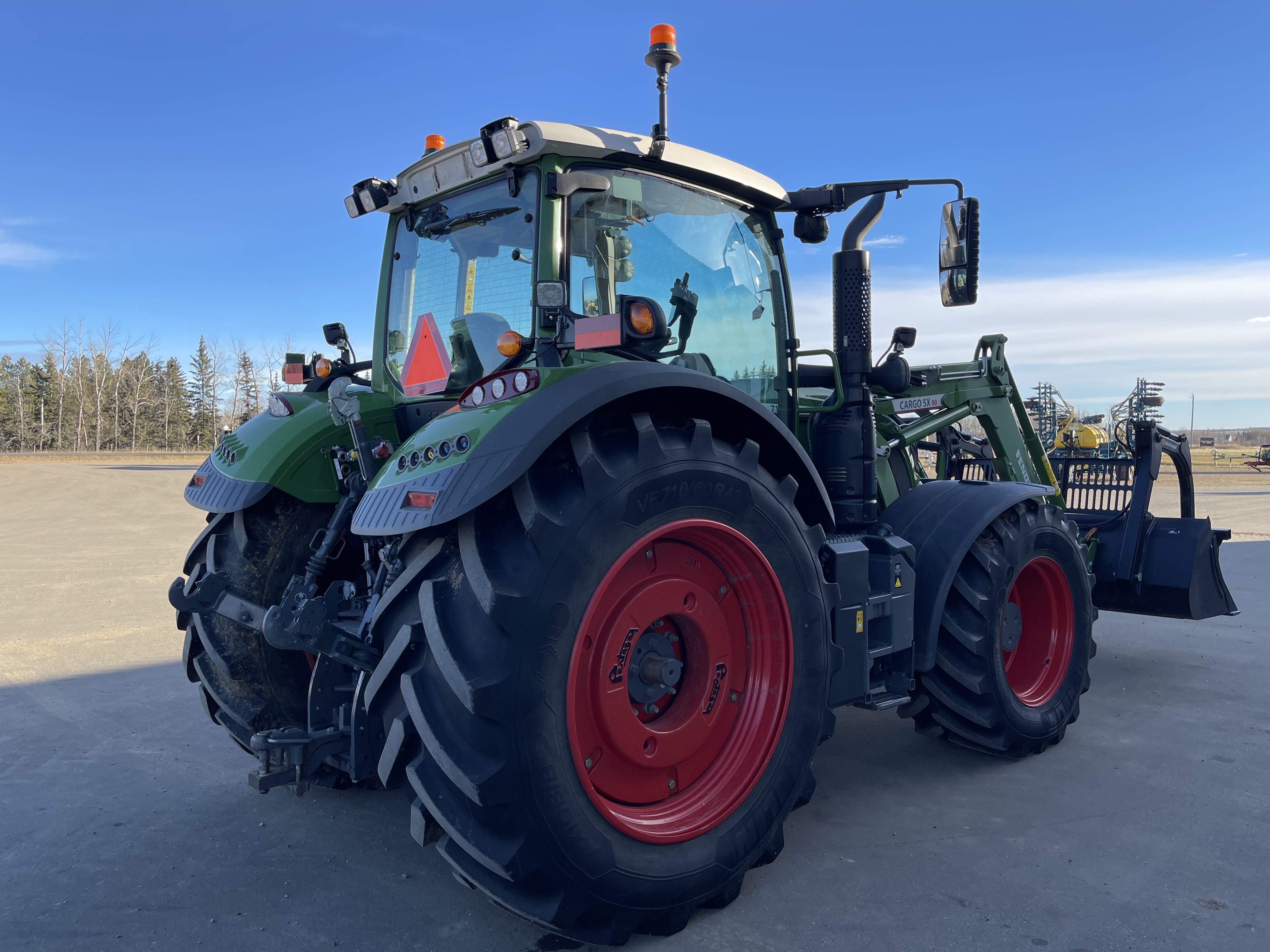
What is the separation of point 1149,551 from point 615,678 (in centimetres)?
449

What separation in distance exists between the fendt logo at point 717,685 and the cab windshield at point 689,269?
3.63 ft

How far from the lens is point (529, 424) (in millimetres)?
2287

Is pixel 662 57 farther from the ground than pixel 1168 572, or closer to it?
farther from the ground

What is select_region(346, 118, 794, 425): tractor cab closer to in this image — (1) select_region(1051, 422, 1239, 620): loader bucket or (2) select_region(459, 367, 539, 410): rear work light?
(2) select_region(459, 367, 539, 410): rear work light

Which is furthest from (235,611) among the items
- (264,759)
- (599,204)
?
(599,204)

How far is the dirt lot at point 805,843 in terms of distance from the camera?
2518mm

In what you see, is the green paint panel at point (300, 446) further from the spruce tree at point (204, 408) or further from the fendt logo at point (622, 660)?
the spruce tree at point (204, 408)

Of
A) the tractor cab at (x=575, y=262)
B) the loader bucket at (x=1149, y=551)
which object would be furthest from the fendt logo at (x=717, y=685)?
the loader bucket at (x=1149, y=551)

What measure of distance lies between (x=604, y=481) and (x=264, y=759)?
1339mm

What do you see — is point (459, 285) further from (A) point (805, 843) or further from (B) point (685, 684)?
(A) point (805, 843)

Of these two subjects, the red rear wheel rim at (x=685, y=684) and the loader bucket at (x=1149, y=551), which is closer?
the red rear wheel rim at (x=685, y=684)

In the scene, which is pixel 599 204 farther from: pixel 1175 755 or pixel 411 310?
pixel 1175 755

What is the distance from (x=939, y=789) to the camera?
3643 millimetres

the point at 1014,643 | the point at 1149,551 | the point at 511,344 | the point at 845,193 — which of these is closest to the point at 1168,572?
the point at 1149,551
